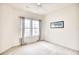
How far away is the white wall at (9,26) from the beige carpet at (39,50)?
15 centimetres

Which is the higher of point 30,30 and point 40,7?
point 40,7

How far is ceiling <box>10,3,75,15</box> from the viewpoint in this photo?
1599 millimetres

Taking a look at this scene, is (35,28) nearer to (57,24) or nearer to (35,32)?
(35,32)

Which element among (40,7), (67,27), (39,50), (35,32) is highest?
(40,7)

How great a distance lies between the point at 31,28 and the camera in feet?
5.82

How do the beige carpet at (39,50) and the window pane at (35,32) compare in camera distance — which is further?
the window pane at (35,32)

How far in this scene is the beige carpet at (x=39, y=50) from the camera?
1.59 metres

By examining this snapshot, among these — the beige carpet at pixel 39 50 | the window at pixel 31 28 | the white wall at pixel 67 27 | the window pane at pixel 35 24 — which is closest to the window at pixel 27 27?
the window at pixel 31 28

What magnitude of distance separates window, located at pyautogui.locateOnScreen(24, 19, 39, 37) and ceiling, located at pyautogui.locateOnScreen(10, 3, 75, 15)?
0.24 metres

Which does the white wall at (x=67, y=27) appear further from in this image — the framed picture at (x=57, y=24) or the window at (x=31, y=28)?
the window at (x=31, y=28)

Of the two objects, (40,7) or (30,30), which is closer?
(40,7)

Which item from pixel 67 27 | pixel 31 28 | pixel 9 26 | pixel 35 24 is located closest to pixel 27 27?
pixel 31 28

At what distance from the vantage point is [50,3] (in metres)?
1.59

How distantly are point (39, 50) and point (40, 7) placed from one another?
89 cm
